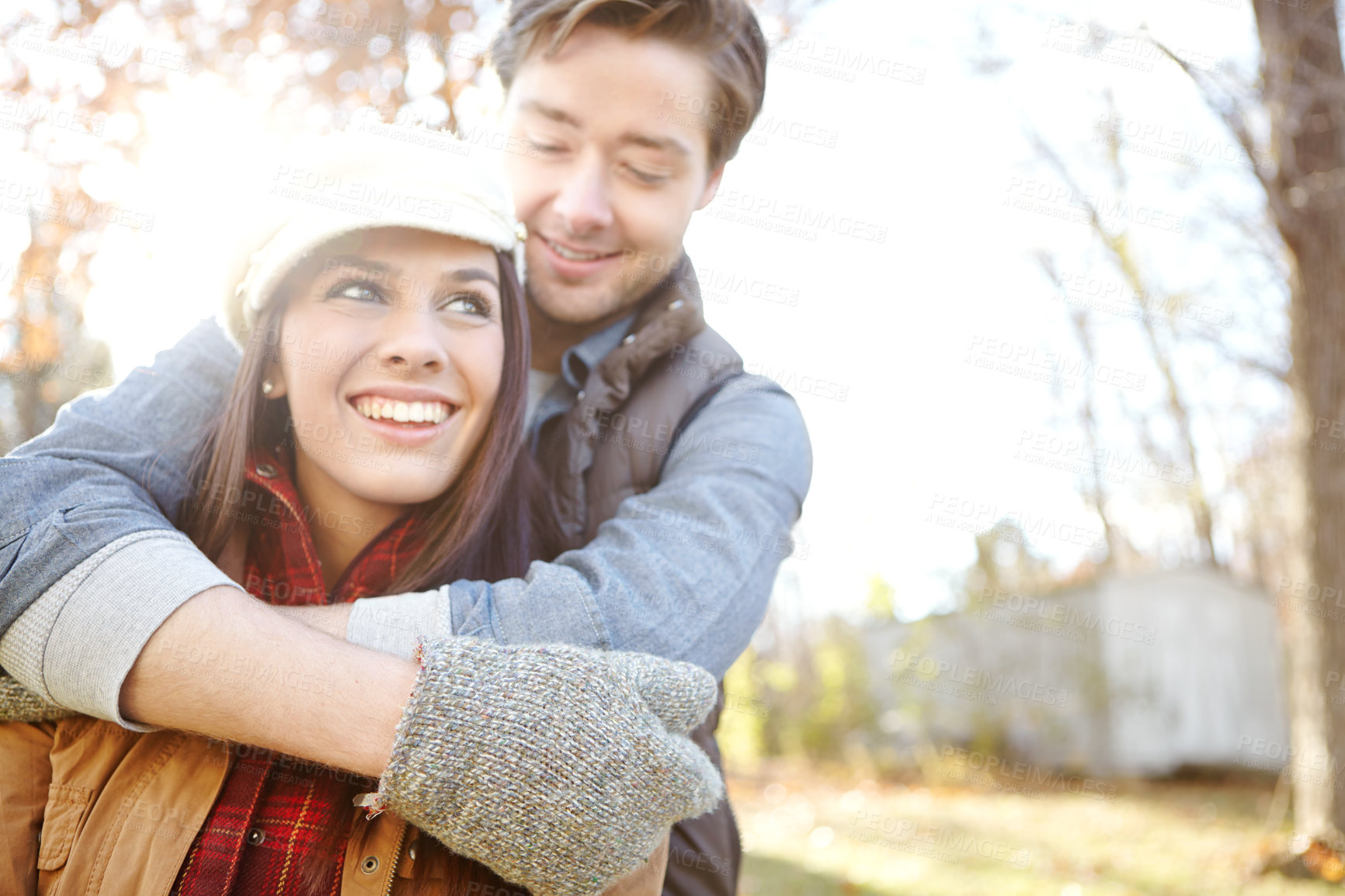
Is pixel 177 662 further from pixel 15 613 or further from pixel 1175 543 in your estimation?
pixel 1175 543

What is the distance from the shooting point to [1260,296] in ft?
34.8

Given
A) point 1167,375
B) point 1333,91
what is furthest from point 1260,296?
point 1333,91

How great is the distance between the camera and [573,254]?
7.68ft

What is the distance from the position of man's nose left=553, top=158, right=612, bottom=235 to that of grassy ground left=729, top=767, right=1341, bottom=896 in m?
4.19

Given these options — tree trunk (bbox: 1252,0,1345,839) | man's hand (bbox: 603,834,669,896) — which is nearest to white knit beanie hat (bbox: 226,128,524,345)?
man's hand (bbox: 603,834,669,896)

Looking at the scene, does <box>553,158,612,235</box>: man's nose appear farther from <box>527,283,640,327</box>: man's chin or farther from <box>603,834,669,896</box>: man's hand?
<box>603,834,669,896</box>: man's hand

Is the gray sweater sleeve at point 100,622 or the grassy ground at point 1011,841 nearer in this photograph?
the gray sweater sleeve at point 100,622

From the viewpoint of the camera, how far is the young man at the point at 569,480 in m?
1.46

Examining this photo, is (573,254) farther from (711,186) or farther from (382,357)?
(382,357)

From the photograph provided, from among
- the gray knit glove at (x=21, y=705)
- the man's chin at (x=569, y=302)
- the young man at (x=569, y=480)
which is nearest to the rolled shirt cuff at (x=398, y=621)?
the young man at (x=569, y=480)

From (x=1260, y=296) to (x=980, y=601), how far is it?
490cm

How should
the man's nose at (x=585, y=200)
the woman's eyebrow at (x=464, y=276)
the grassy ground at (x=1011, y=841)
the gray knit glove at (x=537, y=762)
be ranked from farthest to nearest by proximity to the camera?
1. the grassy ground at (x=1011, y=841)
2. the man's nose at (x=585, y=200)
3. the woman's eyebrow at (x=464, y=276)
4. the gray knit glove at (x=537, y=762)

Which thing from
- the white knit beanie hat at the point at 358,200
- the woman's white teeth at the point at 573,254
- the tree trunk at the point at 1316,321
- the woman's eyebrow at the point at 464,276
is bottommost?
the tree trunk at the point at 1316,321

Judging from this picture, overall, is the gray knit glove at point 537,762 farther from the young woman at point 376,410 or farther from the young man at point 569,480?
the young woman at point 376,410
